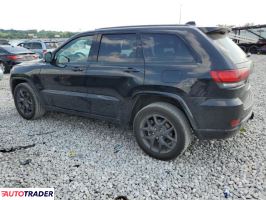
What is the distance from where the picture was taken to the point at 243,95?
3104mm

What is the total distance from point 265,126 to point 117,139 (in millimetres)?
2665

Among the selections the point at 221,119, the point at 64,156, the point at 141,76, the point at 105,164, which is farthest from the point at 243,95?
the point at 64,156

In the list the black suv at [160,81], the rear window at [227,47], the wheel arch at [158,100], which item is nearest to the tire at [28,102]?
the black suv at [160,81]

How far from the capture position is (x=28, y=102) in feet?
16.0

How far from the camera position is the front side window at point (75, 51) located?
4016mm

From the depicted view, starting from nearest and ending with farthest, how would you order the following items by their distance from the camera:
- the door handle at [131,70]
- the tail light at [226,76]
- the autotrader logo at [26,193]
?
the autotrader logo at [26,193] → the tail light at [226,76] → the door handle at [131,70]

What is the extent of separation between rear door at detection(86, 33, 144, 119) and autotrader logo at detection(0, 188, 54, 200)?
1.45 meters

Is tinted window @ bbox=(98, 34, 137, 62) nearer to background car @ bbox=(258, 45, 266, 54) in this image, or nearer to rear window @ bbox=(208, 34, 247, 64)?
rear window @ bbox=(208, 34, 247, 64)

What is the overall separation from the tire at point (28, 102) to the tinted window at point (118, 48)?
1.78 m

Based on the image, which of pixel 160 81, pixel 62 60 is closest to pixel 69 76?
pixel 62 60

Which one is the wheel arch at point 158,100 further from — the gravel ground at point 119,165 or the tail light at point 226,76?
the gravel ground at point 119,165

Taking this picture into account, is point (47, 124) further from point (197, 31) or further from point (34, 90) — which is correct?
point (197, 31)

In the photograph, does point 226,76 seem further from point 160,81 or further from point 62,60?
point 62,60

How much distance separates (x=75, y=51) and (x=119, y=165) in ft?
7.09
